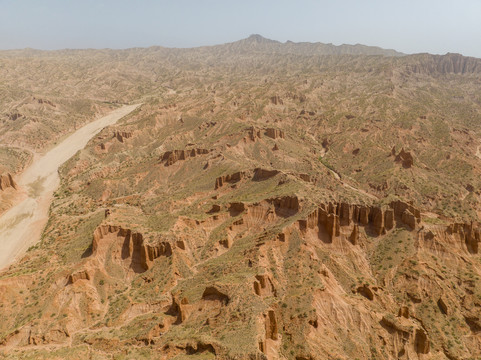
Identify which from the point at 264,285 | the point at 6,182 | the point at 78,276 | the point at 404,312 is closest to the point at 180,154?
the point at 6,182

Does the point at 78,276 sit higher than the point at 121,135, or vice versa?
the point at 121,135

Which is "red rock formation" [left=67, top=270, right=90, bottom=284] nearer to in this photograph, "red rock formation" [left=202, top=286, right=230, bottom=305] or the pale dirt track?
"red rock formation" [left=202, top=286, right=230, bottom=305]

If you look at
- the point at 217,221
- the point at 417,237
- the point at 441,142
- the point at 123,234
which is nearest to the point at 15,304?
the point at 123,234

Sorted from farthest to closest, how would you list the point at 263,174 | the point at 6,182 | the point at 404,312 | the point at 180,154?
the point at 180,154 < the point at 6,182 < the point at 263,174 < the point at 404,312

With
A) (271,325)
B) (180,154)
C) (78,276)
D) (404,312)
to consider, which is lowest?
(404,312)

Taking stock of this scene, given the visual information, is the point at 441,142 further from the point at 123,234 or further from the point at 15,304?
the point at 15,304

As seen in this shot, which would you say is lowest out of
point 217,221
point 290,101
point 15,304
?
point 15,304

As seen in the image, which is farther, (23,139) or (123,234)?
(23,139)

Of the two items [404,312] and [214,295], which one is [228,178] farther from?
[404,312]

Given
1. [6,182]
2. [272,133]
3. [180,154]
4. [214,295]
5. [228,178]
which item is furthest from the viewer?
[272,133]
